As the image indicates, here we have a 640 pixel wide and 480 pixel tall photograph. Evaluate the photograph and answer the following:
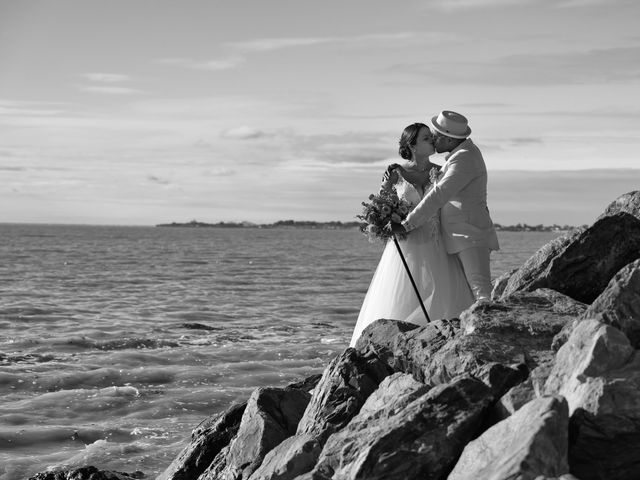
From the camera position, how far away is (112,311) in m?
27.4

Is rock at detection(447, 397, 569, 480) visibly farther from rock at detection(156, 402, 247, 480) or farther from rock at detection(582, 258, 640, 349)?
rock at detection(156, 402, 247, 480)

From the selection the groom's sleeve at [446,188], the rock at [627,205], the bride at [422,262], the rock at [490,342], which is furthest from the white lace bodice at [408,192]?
the rock at [490,342]

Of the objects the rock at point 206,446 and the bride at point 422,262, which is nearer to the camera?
the rock at point 206,446

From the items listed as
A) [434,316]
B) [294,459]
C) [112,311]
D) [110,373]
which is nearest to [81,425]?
[110,373]

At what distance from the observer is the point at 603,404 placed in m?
5.74

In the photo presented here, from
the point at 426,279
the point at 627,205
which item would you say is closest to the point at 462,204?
the point at 426,279

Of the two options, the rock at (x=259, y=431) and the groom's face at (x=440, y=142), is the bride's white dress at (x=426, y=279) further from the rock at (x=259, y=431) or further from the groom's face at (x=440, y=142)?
the rock at (x=259, y=431)

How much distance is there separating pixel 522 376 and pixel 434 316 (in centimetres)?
378

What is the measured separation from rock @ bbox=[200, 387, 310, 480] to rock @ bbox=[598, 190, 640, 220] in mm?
3602

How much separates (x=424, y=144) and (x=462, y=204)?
0.82 m

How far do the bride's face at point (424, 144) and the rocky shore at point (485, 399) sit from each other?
1.86m

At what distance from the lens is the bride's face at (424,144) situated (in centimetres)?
998

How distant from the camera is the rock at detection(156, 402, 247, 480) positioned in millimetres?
8344

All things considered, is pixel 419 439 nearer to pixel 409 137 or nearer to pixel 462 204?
pixel 462 204
